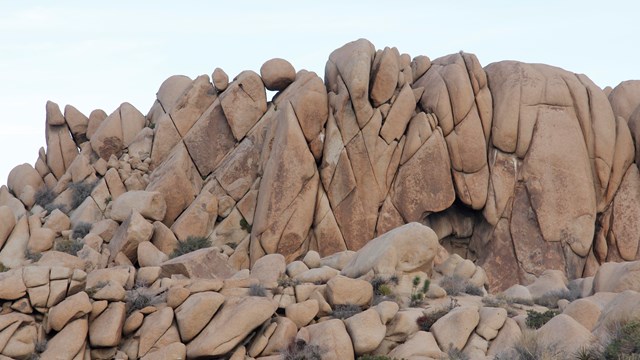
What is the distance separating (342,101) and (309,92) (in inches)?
86.8

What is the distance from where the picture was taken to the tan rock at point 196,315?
115 feet

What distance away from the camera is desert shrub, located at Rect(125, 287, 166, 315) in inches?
1441

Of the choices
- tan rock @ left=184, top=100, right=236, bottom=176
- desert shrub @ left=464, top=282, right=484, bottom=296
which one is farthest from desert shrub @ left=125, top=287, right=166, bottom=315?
tan rock @ left=184, top=100, right=236, bottom=176

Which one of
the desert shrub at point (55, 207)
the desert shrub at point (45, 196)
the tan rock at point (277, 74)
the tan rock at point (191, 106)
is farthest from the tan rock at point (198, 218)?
the desert shrub at point (45, 196)

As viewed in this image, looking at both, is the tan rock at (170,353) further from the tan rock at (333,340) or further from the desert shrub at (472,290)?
the desert shrub at (472,290)

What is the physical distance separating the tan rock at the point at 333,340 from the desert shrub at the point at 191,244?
19.4m

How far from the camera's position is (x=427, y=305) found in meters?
39.1

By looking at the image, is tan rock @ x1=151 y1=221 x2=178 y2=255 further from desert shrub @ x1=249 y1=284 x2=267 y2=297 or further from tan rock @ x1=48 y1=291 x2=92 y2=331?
tan rock @ x1=48 y1=291 x2=92 y2=331

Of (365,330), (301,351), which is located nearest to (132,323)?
(301,351)

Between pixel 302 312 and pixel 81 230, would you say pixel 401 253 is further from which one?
pixel 81 230

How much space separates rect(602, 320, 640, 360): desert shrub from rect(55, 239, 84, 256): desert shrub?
33.4m

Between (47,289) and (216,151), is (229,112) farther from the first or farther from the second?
(47,289)

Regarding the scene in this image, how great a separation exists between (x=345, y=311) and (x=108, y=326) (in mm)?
9777

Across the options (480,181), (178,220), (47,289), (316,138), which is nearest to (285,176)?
(316,138)
